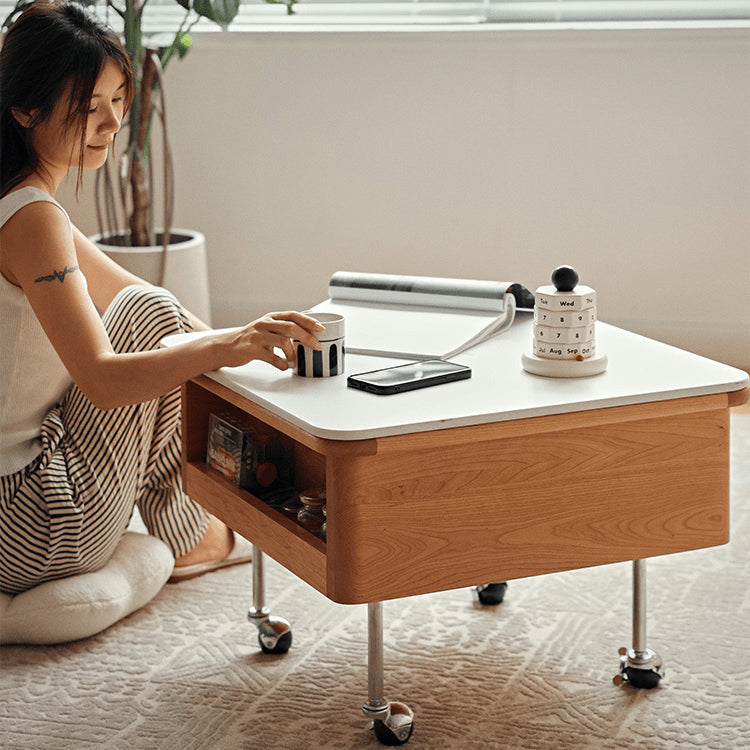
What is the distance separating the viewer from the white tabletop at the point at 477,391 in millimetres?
1089

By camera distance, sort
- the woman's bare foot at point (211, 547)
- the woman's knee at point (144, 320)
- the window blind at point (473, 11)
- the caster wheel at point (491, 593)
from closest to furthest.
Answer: the woman's knee at point (144, 320)
the caster wheel at point (491, 593)
the woman's bare foot at point (211, 547)
the window blind at point (473, 11)

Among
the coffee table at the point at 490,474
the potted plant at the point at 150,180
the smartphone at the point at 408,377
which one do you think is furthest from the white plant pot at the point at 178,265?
the smartphone at the point at 408,377

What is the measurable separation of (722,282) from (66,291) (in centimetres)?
199

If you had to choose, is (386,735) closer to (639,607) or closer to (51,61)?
(639,607)

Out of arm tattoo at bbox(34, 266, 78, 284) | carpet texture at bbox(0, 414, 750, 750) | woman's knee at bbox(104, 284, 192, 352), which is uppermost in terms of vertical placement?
arm tattoo at bbox(34, 266, 78, 284)

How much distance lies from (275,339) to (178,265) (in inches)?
59.8

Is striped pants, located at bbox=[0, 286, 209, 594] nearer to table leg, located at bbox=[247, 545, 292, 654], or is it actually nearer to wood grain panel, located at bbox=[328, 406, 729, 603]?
table leg, located at bbox=[247, 545, 292, 654]

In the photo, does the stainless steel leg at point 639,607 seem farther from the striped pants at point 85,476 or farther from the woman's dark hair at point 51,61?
the woman's dark hair at point 51,61

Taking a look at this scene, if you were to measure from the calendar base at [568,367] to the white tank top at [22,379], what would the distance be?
0.63 meters

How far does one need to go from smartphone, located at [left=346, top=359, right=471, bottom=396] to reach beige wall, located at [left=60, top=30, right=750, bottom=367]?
1.76 m

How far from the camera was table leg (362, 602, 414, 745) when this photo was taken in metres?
1.24

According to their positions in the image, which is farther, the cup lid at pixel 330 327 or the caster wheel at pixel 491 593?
the caster wheel at pixel 491 593

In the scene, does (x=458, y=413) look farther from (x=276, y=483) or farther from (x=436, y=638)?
(x=436, y=638)

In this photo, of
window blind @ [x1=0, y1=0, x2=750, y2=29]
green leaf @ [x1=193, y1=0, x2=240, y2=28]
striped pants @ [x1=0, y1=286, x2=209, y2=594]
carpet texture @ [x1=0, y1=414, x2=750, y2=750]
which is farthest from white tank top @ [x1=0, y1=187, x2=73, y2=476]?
window blind @ [x1=0, y1=0, x2=750, y2=29]
